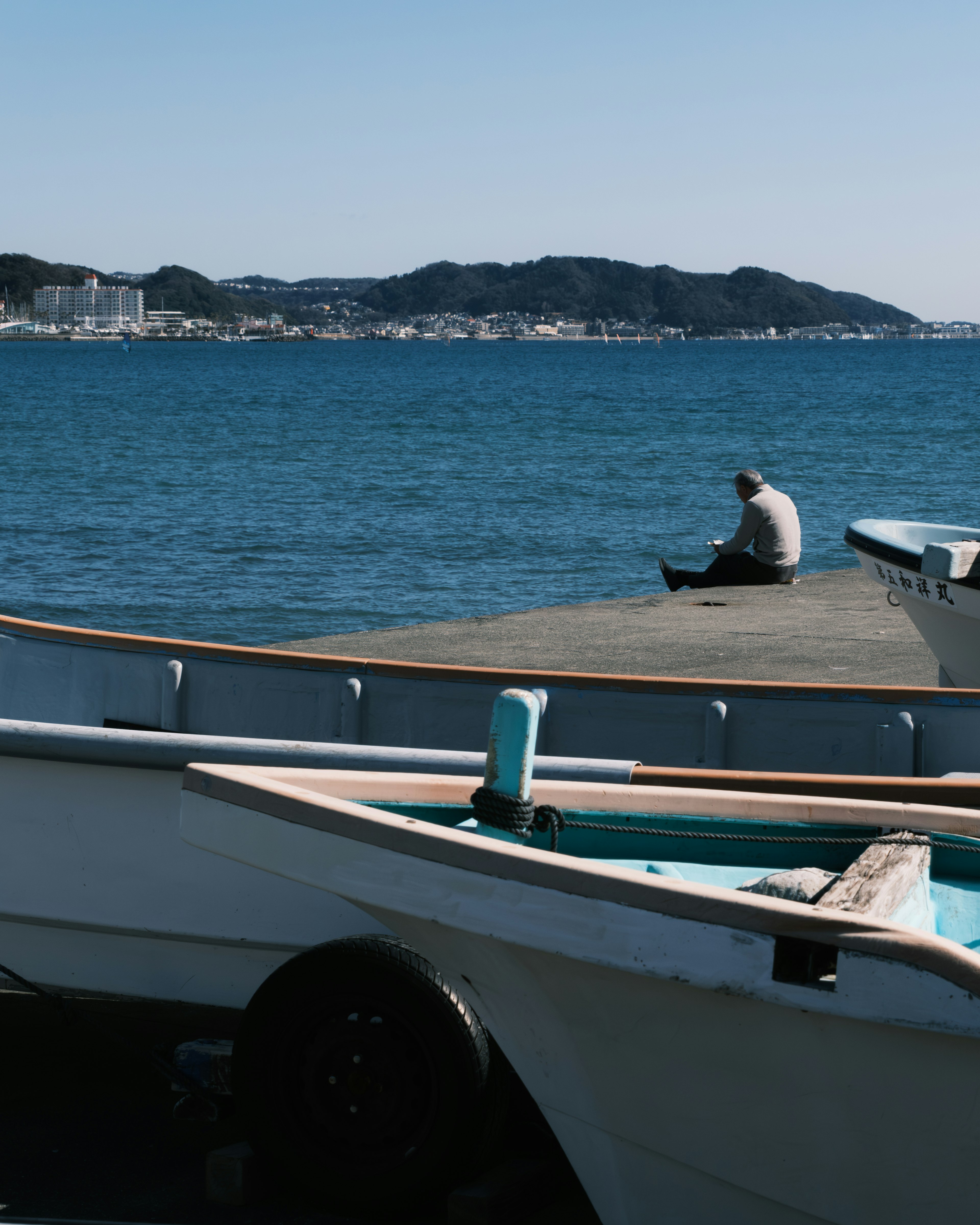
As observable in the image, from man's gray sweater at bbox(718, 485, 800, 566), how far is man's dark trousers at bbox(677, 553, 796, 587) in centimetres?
6

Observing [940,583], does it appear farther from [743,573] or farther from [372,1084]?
[743,573]

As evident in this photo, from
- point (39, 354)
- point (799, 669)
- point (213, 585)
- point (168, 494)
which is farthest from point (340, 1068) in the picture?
point (39, 354)

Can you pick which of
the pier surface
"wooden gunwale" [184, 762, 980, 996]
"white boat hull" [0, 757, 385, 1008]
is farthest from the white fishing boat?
the pier surface

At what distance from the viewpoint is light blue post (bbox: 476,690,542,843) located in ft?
9.91

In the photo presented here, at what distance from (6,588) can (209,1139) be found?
15588 millimetres

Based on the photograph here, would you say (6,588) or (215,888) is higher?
(215,888)

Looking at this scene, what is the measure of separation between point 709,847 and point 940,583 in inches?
163

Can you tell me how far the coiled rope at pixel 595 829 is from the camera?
122 inches

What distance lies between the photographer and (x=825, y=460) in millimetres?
40156

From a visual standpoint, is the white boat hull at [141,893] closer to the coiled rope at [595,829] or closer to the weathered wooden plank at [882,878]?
the coiled rope at [595,829]

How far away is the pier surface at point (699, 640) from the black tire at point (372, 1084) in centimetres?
480

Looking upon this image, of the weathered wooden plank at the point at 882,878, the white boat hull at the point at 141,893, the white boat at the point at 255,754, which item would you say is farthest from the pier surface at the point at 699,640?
the weathered wooden plank at the point at 882,878

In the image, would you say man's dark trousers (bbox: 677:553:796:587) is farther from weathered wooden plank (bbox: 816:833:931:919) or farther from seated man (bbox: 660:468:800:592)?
weathered wooden plank (bbox: 816:833:931:919)

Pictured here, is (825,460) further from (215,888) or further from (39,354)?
(39,354)
